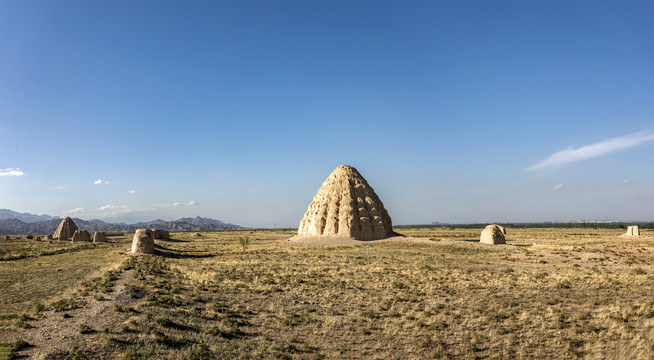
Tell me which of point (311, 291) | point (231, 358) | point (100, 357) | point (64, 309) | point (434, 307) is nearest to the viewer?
point (100, 357)

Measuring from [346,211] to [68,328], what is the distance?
138ft

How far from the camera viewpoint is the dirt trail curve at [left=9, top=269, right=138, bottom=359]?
9688 millimetres

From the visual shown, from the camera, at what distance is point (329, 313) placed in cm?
1455

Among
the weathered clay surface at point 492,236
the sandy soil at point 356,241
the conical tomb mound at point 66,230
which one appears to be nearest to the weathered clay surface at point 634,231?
the weathered clay surface at point 492,236

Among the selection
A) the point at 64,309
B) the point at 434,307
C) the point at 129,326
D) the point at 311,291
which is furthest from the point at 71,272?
the point at 434,307

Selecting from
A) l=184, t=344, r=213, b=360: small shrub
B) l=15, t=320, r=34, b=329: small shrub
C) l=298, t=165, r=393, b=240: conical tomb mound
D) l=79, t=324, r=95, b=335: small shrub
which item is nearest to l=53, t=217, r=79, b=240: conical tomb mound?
l=298, t=165, r=393, b=240: conical tomb mound

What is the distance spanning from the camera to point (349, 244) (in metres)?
48.1

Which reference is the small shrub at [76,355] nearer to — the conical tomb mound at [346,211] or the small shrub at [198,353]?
the small shrub at [198,353]

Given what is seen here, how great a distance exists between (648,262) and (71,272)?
4804 centimetres

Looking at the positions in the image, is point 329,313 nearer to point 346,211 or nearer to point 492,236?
point 346,211

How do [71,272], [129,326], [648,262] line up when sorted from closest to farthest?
1. [129,326]
2. [71,272]
3. [648,262]

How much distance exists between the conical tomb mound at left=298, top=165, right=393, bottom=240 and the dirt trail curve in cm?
3741

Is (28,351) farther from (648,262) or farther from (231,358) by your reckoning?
(648,262)

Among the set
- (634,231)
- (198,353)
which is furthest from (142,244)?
(634,231)
